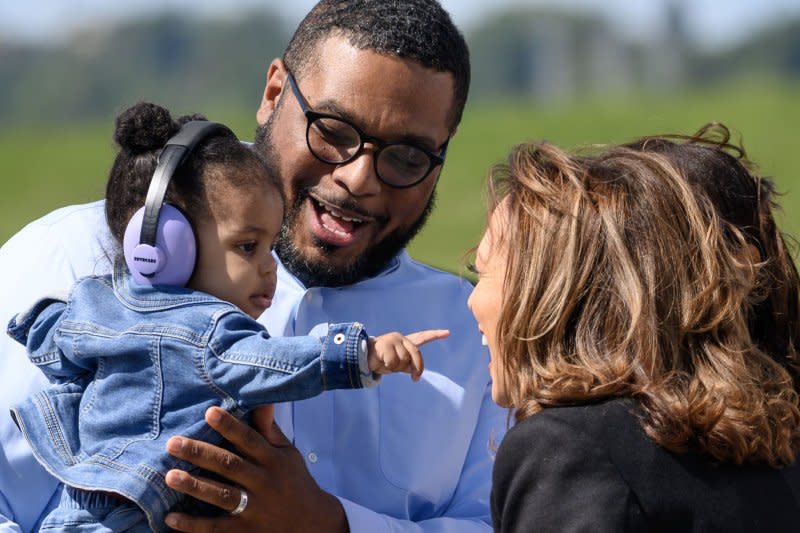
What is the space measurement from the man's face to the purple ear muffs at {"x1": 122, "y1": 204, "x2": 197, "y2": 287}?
2.83 ft

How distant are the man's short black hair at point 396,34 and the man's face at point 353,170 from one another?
0.04m

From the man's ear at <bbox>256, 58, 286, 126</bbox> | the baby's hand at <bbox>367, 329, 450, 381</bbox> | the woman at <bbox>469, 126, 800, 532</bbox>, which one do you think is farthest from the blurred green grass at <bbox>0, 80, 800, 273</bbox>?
the woman at <bbox>469, 126, 800, 532</bbox>

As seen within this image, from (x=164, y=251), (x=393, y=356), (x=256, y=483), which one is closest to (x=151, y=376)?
(x=164, y=251)

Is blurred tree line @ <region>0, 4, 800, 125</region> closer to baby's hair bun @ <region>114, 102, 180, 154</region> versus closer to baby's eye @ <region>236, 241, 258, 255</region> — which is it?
baby's hair bun @ <region>114, 102, 180, 154</region>

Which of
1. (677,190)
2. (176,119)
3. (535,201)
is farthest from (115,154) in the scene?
(677,190)

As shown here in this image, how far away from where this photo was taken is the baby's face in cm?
304

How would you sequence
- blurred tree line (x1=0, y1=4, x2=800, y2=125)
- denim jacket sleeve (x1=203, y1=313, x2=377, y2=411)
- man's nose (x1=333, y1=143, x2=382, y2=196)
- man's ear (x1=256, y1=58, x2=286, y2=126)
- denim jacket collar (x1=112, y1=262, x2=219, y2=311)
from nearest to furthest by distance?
denim jacket sleeve (x1=203, y1=313, x2=377, y2=411), denim jacket collar (x1=112, y1=262, x2=219, y2=311), man's nose (x1=333, y1=143, x2=382, y2=196), man's ear (x1=256, y1=58, x2=286, y2=126), blurred tree line (x1=0, y1=4, x2=800, y2=125)

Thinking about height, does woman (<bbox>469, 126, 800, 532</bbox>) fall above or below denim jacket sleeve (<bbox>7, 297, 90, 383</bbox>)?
above

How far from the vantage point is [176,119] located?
322cm

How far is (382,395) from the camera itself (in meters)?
3.83

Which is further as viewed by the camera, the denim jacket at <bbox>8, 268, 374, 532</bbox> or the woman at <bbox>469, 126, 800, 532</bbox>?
the denim jacket at <bbox>8, 268, 374, 532</bbox>

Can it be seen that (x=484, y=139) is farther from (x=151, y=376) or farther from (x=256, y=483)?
(x=151, y=376)

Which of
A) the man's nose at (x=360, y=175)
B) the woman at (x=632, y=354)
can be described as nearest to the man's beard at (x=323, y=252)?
the man's nose at (x=360, y=175)

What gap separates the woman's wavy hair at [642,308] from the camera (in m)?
2.58
